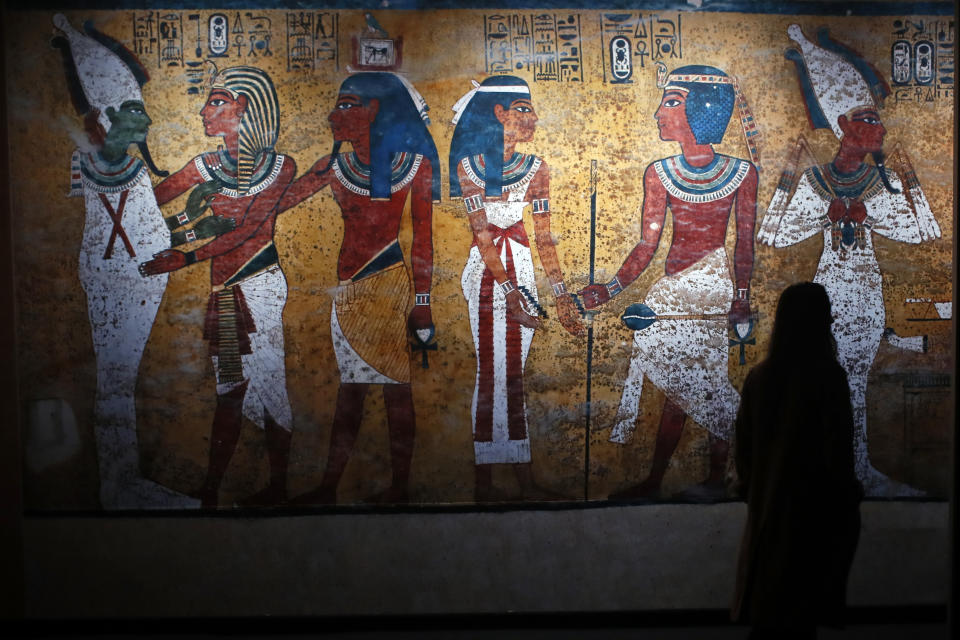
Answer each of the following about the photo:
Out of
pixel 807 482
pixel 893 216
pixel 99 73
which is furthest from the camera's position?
pixel 893 216

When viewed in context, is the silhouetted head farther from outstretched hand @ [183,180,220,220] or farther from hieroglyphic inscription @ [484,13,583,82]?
outstretched hand @ [183,180,220,220]

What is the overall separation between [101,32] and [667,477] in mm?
2863

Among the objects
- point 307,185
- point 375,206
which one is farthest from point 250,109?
point 375,206

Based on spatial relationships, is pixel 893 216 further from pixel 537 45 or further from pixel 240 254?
pixel 240 254

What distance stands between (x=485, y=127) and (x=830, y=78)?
4.61ft

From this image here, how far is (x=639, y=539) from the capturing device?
284 cm

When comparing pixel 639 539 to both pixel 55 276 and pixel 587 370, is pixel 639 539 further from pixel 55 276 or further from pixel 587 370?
pixel 55 276

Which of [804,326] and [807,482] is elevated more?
[804,326]

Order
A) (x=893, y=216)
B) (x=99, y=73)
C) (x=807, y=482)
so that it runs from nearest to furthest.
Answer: (x=807, y=482), (x=99, y=73), (x=893, y=216)

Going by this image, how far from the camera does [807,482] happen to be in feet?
6.07

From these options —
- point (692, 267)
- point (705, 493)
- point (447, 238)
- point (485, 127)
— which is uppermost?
point (485, 127)

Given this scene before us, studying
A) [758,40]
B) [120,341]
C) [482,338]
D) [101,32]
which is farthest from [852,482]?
[101,32]

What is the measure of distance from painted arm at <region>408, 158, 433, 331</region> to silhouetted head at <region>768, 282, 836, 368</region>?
1.37 metres

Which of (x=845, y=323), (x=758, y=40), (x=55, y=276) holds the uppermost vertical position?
(x=758, y=40)
